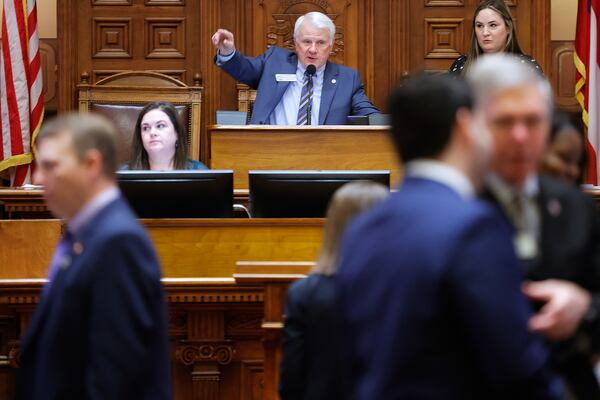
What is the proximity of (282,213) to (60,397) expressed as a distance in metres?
2.52

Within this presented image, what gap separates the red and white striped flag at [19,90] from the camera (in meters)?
8.30

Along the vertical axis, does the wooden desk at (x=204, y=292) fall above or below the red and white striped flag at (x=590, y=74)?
below

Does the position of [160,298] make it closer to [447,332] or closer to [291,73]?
[447,332]

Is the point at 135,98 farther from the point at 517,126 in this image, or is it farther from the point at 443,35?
the point at 517,126

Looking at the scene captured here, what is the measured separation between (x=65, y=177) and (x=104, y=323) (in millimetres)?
371

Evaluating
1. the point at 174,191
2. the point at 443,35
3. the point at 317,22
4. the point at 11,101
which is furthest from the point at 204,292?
the point at 443,35

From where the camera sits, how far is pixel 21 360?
8.98 ft

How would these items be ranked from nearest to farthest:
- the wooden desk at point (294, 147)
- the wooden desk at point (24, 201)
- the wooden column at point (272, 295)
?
the wooden column at point (272, 295) < the wooden desk at point (24, 201) < the wooden desk at point (294, 147)

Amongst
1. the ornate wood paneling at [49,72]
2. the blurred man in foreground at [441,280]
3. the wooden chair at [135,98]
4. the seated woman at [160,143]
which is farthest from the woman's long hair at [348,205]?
the ornate wood paneling at [49,72]

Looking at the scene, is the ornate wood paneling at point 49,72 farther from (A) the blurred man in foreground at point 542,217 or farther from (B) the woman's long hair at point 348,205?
(A) the blurred man in foreground at point 542,217

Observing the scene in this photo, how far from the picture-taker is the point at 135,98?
866 cm

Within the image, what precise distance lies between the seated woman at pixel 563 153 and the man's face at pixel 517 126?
276 millimetres

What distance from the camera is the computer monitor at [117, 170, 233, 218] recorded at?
501cm

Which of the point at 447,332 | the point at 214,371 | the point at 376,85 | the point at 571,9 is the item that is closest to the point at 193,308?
the point at 214,371
